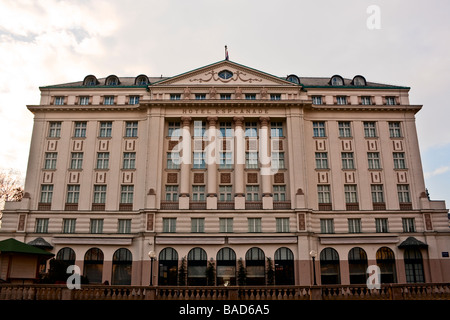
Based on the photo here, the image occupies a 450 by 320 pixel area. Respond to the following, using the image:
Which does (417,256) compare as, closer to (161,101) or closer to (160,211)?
(160,211)

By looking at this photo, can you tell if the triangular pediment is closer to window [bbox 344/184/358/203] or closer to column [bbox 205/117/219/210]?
column [bbox 205/117/219/210]

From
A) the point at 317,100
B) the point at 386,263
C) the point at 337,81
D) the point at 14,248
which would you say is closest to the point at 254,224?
the point at 386,263

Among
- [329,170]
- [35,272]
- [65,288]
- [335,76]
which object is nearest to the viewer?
[65,288]

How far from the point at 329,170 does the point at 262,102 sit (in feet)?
40.3

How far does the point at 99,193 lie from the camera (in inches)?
1822

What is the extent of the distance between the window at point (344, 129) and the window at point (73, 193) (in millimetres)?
34855

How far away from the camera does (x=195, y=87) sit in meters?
48.7

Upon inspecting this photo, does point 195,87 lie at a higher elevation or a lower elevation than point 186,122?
higher

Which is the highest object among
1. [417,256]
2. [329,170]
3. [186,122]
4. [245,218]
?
[186,122]

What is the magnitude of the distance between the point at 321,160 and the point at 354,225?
29.8 feet

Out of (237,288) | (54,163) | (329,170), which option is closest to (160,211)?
(54,163)

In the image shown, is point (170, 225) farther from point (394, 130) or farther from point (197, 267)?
point (394, 130)

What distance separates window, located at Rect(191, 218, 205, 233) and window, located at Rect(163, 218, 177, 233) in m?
2.14

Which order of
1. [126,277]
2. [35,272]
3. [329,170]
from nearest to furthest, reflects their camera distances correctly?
1. [35,272]
2. [126,277]
3. [329,170]
